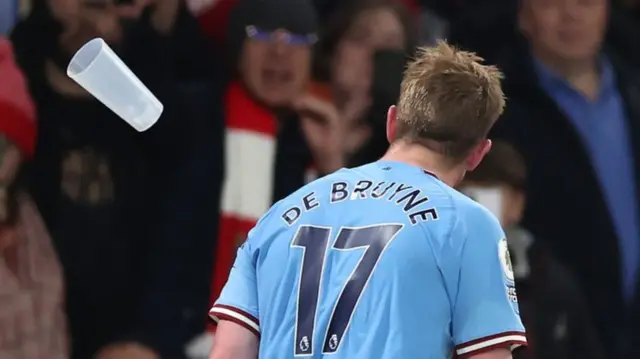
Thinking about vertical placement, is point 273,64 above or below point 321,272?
above

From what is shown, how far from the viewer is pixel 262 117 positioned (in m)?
2.71

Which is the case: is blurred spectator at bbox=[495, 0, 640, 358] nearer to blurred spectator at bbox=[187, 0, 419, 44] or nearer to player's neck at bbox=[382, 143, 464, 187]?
blurred spectator at bbox=[187, 0, 419, 44]

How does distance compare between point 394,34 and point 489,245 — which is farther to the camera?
point 394,34

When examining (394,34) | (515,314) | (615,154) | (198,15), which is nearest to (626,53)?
(615,154)

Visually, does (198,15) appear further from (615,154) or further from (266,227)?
(266,227)

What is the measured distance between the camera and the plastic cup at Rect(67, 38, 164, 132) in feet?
5.00

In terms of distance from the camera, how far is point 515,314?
127 centimetres

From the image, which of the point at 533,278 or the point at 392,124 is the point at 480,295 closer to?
the point at 392,124

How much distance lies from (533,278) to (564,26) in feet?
2.28

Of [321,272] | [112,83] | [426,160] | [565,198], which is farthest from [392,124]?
[565,198]

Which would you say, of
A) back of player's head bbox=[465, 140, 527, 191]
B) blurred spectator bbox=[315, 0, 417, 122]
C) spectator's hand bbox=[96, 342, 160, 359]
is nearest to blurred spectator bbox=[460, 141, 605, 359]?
back of player's head bbox=[465, 140, 527, 191]

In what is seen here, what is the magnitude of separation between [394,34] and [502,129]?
0.38 metres

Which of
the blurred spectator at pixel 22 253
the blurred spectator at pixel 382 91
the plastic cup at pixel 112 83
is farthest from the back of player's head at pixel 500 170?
the plastic cup at pixel 112 83

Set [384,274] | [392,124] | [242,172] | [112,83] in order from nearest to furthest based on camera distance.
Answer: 1. [384,274]
2. [392,124]
3. [112,83]
4. [242,172]
